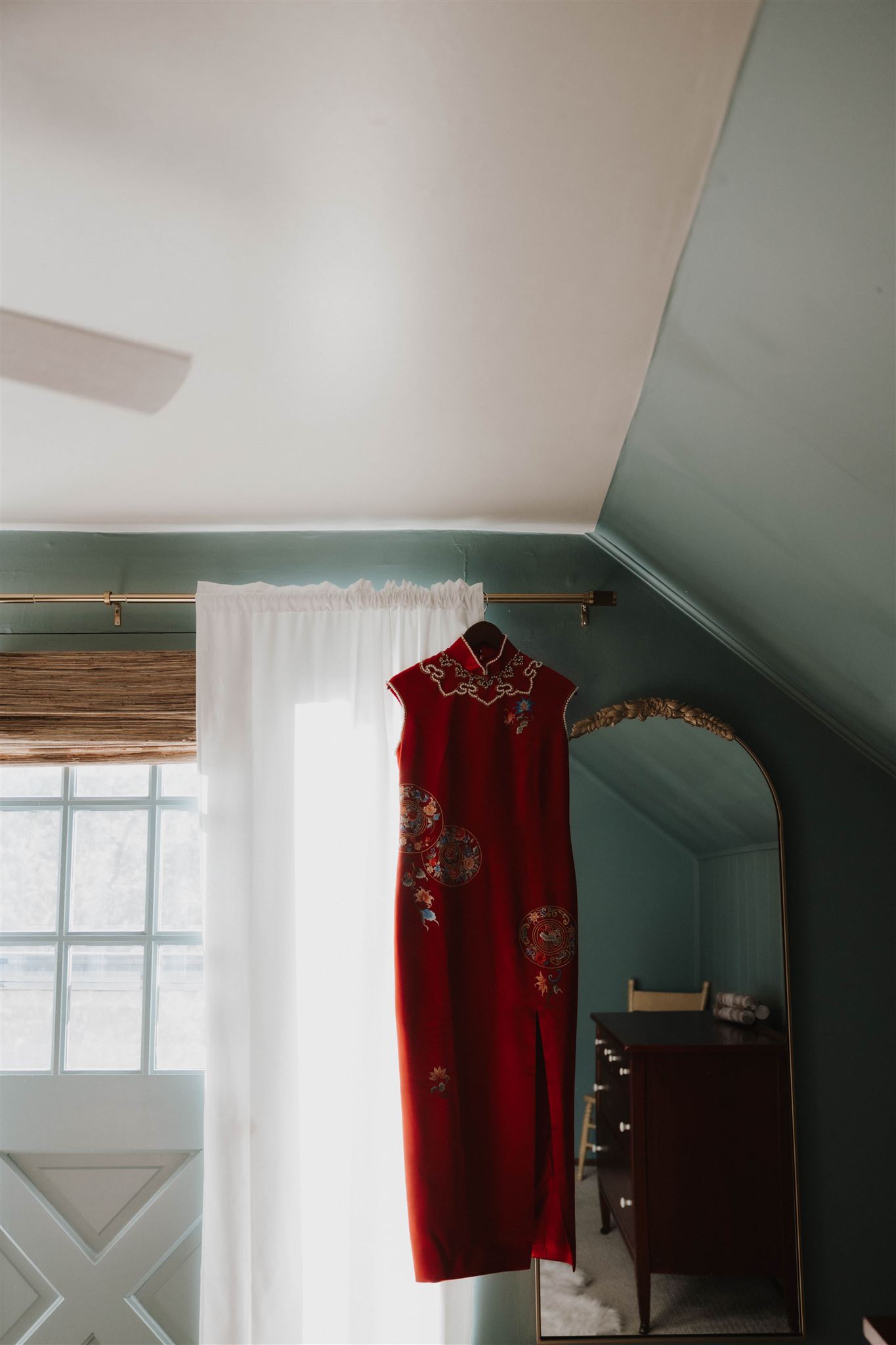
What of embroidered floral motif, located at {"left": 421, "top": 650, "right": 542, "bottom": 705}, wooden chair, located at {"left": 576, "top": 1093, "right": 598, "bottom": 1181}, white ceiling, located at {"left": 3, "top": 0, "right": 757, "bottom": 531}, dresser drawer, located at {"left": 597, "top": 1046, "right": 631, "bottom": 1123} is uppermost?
white ceiling, located at {"left": 3, "top": 0, "right": 757, "bottom": 531}

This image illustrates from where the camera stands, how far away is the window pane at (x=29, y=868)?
8.45ft

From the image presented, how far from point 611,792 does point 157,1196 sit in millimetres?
1549

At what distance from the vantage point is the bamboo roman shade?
239 centimetres

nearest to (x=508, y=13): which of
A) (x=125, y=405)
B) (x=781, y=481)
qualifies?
(x=781, y=481)

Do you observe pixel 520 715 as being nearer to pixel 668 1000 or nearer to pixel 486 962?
pixel 486 962

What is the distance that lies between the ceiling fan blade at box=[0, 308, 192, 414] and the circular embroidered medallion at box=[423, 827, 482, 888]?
1.10m

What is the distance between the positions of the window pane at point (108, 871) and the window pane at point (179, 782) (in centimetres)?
9

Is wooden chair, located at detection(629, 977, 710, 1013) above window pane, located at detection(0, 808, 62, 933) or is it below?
below

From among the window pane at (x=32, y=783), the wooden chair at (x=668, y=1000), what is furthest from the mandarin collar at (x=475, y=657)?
the window pane at (x=32, y=783)

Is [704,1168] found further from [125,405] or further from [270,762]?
[125,405]

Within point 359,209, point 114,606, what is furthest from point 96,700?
point 359,209

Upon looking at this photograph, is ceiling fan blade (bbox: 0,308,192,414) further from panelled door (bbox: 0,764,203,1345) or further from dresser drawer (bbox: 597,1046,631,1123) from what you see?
dresser drawer (bbox: 597,1046,631,1123)

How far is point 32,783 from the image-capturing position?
8.63 ft

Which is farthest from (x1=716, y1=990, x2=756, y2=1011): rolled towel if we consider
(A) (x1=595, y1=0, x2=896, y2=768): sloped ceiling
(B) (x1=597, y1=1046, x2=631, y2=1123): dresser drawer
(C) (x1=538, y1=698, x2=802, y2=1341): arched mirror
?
(A) (x1=595, y1=0, x2=896, y2=768): sloped ceiling
